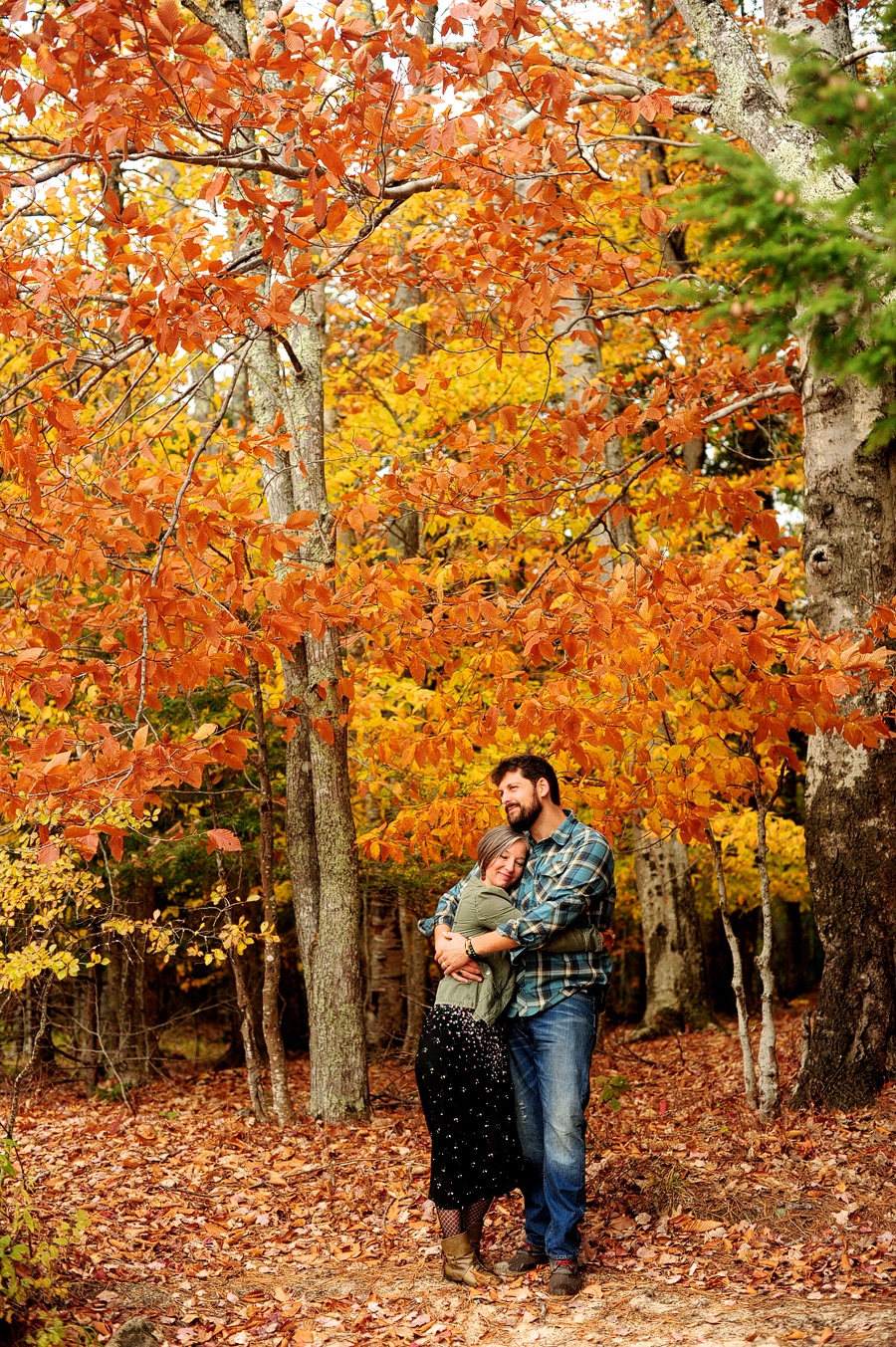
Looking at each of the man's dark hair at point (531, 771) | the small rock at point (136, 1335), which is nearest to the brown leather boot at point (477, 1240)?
the small rock at point (136, 1335)

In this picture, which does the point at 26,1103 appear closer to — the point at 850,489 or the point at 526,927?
the point at 526,927

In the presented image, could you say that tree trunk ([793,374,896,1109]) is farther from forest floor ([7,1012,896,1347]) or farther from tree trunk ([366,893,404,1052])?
tree trunk ([366,893,404,1052])

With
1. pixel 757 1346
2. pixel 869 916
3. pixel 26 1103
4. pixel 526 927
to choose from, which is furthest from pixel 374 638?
pixel 26 1103

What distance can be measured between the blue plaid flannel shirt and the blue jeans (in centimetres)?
7

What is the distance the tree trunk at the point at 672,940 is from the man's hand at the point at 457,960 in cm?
765

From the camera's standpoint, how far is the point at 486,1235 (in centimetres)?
481

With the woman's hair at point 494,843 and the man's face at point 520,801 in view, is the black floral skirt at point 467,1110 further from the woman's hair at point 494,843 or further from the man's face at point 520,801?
the man's face at point 520,801

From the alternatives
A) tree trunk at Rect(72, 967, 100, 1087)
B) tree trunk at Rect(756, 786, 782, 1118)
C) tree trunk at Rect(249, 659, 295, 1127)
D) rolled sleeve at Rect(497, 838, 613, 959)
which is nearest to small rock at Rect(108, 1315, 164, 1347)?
rolled sleeve at Rect(497, 838, 613, 959)

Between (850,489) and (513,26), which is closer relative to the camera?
(513,26)

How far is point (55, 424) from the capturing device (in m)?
4.48

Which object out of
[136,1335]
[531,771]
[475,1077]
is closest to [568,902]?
[531,771]

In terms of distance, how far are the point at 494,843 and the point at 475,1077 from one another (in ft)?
2.97

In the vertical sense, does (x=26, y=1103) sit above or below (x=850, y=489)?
below

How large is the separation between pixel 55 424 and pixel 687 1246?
429cm
